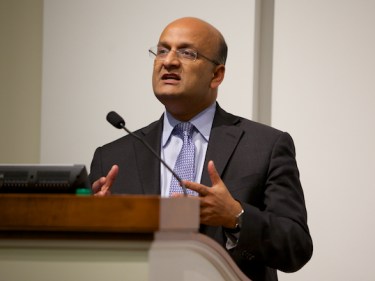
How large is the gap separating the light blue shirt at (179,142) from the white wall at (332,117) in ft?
2.47

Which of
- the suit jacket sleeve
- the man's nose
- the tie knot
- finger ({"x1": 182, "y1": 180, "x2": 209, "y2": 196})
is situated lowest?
the suit jacket sleeve

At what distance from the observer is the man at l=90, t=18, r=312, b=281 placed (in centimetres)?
241

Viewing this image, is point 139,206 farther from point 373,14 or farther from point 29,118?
point 29,118

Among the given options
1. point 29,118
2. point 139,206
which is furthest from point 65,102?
point 139,206

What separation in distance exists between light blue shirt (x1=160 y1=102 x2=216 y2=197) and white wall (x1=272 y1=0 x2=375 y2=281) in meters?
0.75

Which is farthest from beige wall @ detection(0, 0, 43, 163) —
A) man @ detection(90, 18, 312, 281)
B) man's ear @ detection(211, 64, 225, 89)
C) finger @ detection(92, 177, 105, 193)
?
finger @ detection(92, 177, 105, 193)

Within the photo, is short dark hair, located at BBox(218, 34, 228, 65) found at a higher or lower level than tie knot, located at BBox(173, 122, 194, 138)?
higher

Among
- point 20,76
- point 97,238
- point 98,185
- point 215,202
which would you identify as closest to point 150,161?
point 98,185

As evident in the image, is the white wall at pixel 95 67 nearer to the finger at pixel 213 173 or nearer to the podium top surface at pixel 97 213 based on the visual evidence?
the finger at pixel 213 173

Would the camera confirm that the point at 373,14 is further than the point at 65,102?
No

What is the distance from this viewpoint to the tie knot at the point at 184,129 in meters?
2.79

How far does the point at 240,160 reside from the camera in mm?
2646

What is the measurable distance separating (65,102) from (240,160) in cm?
150

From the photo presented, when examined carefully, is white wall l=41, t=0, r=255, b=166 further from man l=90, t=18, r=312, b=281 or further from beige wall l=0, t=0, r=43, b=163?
man l=90, t=18, r=312, b=281
